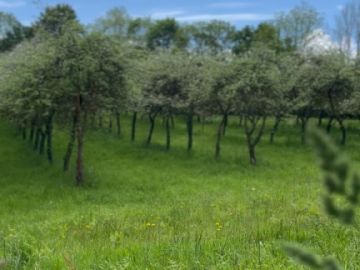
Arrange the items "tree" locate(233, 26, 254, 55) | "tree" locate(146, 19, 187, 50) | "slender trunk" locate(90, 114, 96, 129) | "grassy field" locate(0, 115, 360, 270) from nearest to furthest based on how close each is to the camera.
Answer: "grassy field" locate(0, 115, 360, 270) < "slender trunk" locate(90, 114, 96, 129) < "tree" locate(233, 26, 254, 55) < "tree" locate(146, 19, 187, 50)

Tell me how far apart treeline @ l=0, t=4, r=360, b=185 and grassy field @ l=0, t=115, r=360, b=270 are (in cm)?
181

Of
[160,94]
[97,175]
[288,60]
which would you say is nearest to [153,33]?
[288,60]

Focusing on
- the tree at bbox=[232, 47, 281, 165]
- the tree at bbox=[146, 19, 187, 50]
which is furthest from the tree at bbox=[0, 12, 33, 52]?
the tree at bbox=[232, 47, 281, 165]

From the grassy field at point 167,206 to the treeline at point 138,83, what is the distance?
5.92ft

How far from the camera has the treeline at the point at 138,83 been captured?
78.4 feet

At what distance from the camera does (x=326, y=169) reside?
0.57 metres

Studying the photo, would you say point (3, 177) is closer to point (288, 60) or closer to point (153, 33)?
point (288, 60)

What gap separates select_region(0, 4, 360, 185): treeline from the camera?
23.9m

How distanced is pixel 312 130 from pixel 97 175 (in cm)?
2750

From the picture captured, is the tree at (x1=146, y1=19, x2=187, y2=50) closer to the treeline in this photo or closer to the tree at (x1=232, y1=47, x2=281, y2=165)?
the treeline

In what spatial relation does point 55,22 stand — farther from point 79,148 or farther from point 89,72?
point 79,148

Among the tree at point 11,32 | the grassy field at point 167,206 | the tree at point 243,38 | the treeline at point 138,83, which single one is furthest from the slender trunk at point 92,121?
the tree at point 243,38

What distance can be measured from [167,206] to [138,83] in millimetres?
13333

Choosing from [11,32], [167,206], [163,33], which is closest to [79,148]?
[167,206]
